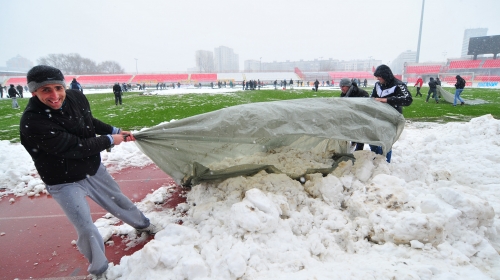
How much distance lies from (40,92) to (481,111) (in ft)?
44.8

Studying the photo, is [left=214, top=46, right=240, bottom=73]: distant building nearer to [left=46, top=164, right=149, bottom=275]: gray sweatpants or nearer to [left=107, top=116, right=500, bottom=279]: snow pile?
[left=107, top=116, right=500, bottom=279]: snow pile

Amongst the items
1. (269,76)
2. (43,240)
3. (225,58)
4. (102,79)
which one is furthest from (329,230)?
(225,58)

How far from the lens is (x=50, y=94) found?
195 centimetres

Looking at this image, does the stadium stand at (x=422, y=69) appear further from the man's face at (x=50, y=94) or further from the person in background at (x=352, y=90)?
the man's face at (x=50, y=94)

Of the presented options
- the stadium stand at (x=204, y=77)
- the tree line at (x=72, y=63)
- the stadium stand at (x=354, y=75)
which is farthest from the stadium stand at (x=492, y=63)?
the tree line at (x=72, y=63)

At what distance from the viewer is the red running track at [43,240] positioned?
249 cm

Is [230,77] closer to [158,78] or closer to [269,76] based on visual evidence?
[269,76]

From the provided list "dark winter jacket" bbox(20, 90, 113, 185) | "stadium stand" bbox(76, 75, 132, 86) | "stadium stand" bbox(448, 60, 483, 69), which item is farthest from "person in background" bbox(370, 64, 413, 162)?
"stadium stand" bbox(448, 60, 483, 69)

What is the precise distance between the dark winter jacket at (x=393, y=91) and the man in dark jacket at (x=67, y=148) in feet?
11.7

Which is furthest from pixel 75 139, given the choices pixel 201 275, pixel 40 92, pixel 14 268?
pixel 14 268

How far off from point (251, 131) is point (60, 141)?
1726 mm

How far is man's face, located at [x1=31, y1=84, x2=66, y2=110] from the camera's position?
1.93 meters

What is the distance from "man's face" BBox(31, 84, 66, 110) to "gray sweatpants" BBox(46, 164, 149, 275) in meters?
0.64

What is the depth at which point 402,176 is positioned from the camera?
3516 mm
